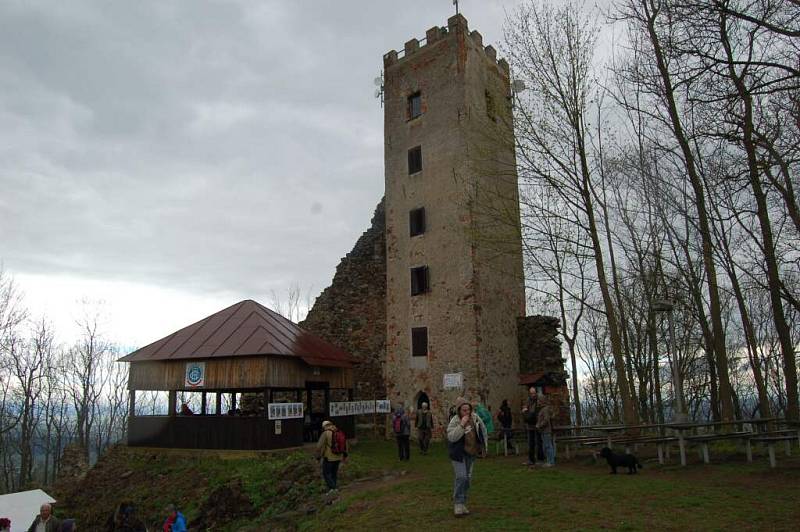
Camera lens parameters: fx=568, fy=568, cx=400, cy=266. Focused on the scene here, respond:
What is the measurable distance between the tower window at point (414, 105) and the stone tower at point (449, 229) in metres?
0.04

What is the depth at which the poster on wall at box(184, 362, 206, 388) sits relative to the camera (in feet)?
58.7

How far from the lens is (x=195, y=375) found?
18031 millimetres

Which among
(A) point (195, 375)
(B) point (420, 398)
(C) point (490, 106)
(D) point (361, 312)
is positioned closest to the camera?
(A) point (195, 375)

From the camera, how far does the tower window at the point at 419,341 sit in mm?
21578

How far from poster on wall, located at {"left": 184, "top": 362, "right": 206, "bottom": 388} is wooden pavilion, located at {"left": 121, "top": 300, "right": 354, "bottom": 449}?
1.2 inches

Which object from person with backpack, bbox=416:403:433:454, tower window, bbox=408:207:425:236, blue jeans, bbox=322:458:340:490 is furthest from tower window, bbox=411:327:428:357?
blue jeans, bbox=322:458:340:490

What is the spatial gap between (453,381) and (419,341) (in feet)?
7.22

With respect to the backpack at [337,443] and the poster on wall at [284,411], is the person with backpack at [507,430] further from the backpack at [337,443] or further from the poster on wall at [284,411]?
the poster on wall at [284,411]

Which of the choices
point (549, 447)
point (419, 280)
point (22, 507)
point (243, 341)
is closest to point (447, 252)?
point (419, 280)

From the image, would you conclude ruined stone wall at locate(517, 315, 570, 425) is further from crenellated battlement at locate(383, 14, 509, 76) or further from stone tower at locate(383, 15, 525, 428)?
crenellated battlement at locate(383, 14, 509, 76)

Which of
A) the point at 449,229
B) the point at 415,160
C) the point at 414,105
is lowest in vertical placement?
the point at 449,229

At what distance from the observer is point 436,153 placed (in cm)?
2259

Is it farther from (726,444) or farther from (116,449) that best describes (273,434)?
(726,444)

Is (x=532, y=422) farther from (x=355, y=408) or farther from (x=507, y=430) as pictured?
(x=355, y=408)
